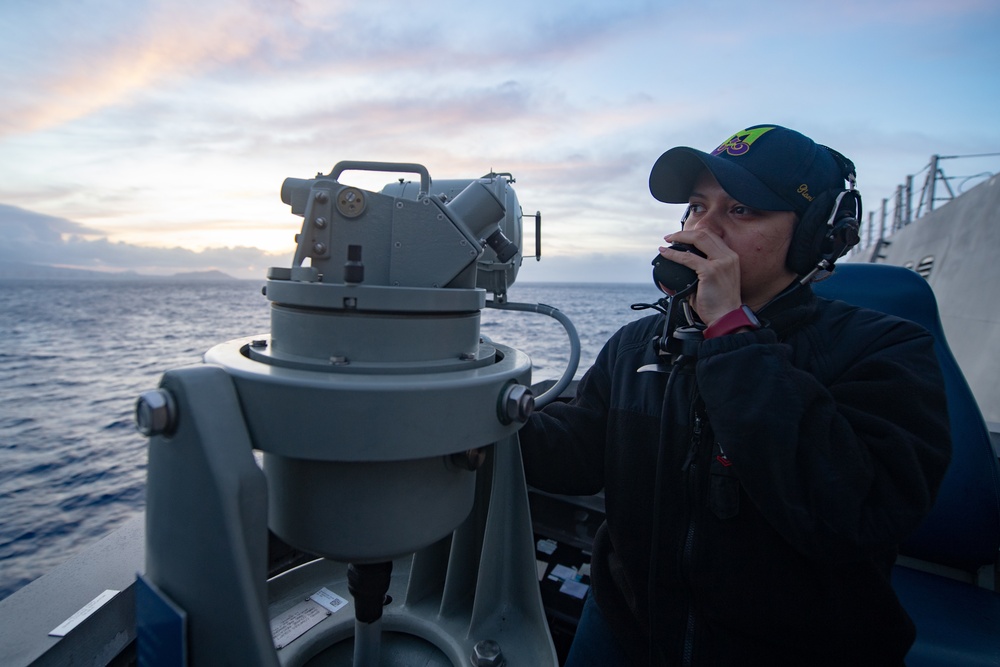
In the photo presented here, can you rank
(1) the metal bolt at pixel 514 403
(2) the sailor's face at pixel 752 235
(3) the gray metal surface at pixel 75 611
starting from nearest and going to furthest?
1. (1) the metal bolt at pixel 514 403
2. (3) the gray metal surface at pixel 75 611
3. (2) the sailor's face at pixel 752 235

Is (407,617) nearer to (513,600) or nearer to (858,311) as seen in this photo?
(513,600)

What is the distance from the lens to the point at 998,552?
5.83ft

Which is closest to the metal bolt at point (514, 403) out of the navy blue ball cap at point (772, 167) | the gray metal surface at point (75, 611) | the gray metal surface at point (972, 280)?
the navy blue ball cap at point (772, 167)

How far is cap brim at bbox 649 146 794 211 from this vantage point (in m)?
1.12

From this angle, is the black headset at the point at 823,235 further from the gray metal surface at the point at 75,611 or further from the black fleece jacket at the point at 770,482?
the gray metal surface at the point at 75,611

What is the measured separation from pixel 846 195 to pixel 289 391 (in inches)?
45.4

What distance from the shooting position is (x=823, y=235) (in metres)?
1.13

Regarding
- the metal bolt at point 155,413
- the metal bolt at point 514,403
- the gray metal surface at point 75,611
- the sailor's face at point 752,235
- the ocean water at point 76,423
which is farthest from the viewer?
the ocean water at point 76,423

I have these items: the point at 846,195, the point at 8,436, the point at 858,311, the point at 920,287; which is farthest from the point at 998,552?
the point at 8,436

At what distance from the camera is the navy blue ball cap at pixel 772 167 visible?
44.4 inches

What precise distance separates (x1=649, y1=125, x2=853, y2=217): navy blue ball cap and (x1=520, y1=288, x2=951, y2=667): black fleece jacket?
217 millimetres

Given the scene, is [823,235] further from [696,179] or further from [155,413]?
[155,413]

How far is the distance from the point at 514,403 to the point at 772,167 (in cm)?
76

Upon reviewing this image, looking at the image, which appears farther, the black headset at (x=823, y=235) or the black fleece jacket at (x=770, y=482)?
the black headset at (x=823, y=235)
